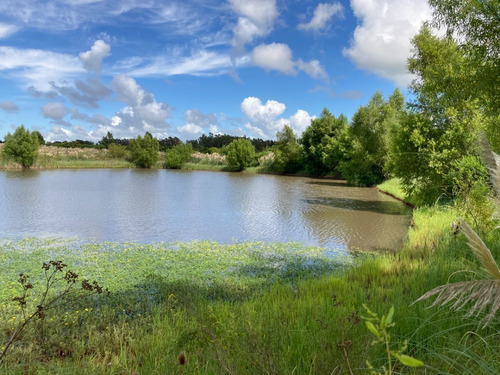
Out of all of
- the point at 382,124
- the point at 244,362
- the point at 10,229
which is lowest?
the point at 10,229

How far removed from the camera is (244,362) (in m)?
2.70

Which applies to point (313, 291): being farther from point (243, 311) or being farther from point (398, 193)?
point (398, 193)

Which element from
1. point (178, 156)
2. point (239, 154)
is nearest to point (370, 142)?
point (239, 154)

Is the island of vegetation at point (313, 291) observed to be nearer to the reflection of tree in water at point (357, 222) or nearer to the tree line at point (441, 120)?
the tree line at point (441, 120)

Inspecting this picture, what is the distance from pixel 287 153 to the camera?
162ft

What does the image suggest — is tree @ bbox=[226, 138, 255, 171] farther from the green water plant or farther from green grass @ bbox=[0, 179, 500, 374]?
the green water plant

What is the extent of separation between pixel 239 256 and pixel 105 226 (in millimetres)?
5956

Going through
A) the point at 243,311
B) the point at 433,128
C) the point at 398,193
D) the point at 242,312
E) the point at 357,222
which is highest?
the point at 433,128

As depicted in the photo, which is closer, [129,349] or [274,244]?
[129,349]

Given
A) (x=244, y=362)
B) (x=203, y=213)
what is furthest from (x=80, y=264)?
(x=203, y=213)

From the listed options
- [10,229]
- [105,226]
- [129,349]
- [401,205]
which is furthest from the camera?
[401,205]

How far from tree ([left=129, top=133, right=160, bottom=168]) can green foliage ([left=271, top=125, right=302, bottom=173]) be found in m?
20.8

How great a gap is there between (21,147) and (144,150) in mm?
18216

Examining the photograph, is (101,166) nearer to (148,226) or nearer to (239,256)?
(148,226)
